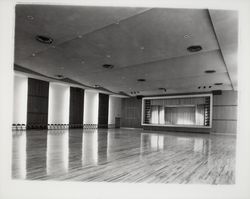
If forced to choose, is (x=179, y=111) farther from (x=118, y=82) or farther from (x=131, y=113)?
(x=118, y=82)

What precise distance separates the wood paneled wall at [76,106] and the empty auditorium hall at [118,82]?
0.08 m

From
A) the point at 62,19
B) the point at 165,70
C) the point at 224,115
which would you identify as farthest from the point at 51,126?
the point at 224,115

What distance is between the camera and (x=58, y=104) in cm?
1595

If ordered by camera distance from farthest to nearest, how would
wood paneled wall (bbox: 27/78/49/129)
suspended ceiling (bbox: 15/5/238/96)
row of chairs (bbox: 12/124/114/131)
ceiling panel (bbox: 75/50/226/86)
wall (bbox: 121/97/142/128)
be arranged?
1. wall (bbox: 121/97/142/128)
2. wood paneled wall (bbox: 27/78/49/129)
3. row of chairs (bbox: 12/124/114/131)
4. ceiling panel (bbox: 75/50/226/86)
5. suspended ceiling (bbox: 15/5/238/96)

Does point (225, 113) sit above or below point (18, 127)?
above

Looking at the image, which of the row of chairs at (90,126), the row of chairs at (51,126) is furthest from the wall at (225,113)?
the row of chairs at (51,126)

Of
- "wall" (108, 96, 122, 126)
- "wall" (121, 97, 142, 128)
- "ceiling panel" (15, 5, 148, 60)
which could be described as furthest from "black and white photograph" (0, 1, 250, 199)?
"wall" (121, 97, 142, 128)

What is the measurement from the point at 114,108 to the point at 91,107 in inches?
141

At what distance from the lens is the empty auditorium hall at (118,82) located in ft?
13.9

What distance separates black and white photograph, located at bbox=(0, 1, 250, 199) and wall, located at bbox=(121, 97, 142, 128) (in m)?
1.42

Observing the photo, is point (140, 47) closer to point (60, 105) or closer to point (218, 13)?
point (218, 13)

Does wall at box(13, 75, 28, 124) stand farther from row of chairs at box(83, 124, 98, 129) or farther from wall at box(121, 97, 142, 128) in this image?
wall at box(121, 97, 142, 128)

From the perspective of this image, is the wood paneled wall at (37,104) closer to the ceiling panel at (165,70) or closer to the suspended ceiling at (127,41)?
the suspended ceiling at (127,41)

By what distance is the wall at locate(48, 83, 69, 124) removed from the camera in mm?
15492
